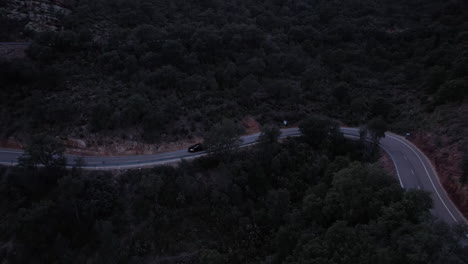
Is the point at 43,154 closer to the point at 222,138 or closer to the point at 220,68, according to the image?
the point at 222,138

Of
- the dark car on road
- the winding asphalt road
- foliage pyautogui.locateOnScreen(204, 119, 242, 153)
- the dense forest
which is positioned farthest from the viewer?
the dark car on road

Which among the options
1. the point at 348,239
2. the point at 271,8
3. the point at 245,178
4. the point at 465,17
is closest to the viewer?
the point at 348,239

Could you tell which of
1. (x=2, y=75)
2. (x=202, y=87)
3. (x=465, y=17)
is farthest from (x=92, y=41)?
(x=465, y=17)

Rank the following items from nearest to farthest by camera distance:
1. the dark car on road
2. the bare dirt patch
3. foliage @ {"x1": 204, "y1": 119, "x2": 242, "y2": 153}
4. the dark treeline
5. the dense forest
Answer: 1. the dense forest
2. the bare dirt patch
3. foliage @ {"x1": 204, "y1": 119, "x2": 242, "y2": 153}
4. the dark car on road
5. the dark treeline

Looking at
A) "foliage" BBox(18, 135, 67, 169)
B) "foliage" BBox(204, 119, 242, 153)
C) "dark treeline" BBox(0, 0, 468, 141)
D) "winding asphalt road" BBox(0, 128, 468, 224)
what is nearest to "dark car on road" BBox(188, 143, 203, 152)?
"winding asphalt road" BBox(0, 128, 468, 224)

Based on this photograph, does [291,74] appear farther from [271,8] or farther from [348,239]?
[348,239]

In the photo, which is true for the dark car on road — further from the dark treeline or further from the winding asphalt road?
the dark treeline

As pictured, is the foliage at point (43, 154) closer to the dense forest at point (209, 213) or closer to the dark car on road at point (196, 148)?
the dense forest at point (209, 213)

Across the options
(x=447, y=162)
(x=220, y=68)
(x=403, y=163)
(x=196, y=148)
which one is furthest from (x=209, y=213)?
(x=447, y=162)

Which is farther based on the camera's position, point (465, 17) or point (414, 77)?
point (465, 17)
